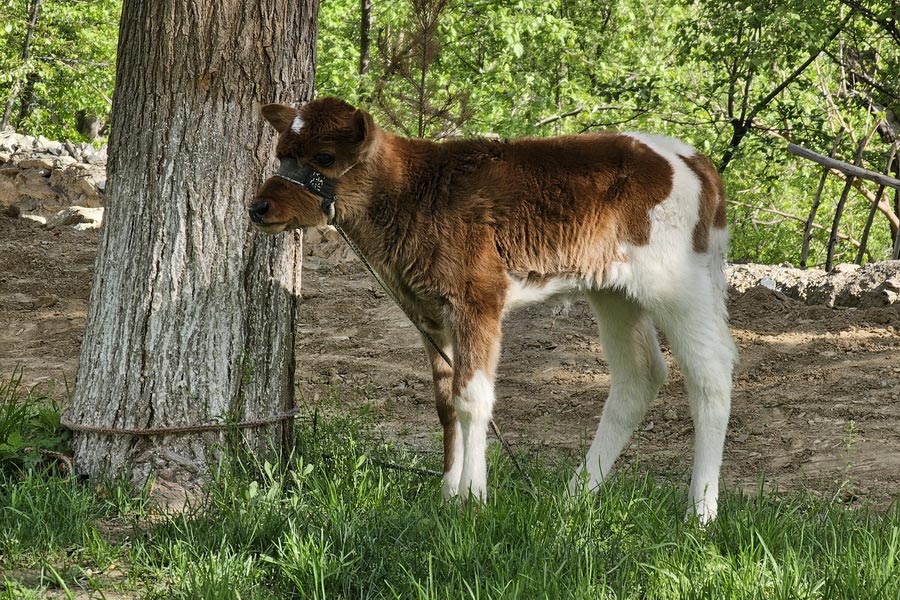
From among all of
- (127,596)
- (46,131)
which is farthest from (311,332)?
(46,131)

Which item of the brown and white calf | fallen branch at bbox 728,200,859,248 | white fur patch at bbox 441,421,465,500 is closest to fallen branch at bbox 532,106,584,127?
fallen branch at bbox 728,200,859,248

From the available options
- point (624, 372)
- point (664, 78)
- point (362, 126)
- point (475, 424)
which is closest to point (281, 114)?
point (362, 126)

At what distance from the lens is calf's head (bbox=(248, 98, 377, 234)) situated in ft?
15.0

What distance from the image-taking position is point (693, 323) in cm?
502

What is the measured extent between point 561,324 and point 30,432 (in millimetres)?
5312

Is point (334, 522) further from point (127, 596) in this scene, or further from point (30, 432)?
point (30, 432)

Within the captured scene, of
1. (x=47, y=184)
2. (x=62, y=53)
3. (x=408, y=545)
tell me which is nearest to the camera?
(x=408, y=545)

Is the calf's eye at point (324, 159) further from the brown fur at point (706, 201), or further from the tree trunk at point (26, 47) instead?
the tree trunk at point (26, 47)

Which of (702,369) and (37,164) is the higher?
(37,164)

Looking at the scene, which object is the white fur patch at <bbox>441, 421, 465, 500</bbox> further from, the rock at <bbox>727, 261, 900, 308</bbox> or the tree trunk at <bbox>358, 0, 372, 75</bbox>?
the tree trunk at <bbox>358, 0, 372, 75</bbox>

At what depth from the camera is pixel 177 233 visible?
4.98 m

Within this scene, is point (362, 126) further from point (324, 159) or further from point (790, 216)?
point (790, 216)

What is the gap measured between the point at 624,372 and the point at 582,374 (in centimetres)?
297

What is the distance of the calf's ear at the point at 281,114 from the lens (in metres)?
4.67
